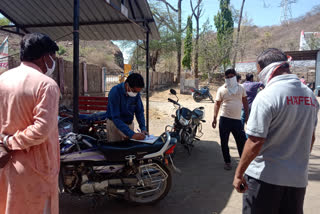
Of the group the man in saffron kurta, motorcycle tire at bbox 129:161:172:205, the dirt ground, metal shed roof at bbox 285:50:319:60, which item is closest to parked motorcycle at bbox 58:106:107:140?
the dirt ground

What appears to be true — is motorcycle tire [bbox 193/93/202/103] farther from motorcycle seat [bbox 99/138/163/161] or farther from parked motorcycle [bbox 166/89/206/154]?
motorcycle seat [bbox 99/138/163/161]

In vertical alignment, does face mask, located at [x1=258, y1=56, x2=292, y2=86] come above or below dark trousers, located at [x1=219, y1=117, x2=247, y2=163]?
above

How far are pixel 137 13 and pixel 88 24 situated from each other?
1268 millimetres

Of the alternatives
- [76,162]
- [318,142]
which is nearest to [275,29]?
[318,142]

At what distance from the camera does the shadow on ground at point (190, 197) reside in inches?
119

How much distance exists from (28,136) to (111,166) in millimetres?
1422

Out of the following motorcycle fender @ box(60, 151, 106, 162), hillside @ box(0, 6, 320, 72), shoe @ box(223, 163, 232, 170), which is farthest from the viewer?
hillside @ box(0, 6, 320, 72)

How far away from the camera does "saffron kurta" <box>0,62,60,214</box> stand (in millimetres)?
1562

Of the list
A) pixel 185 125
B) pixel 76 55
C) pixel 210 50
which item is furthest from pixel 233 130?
pixel 210 50

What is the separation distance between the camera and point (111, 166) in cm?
284

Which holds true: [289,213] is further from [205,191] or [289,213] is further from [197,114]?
[197,114]

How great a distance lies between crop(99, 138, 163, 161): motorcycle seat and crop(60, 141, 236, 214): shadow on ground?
73 cm

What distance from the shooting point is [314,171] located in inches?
172

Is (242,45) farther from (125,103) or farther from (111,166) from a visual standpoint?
(111,166)
